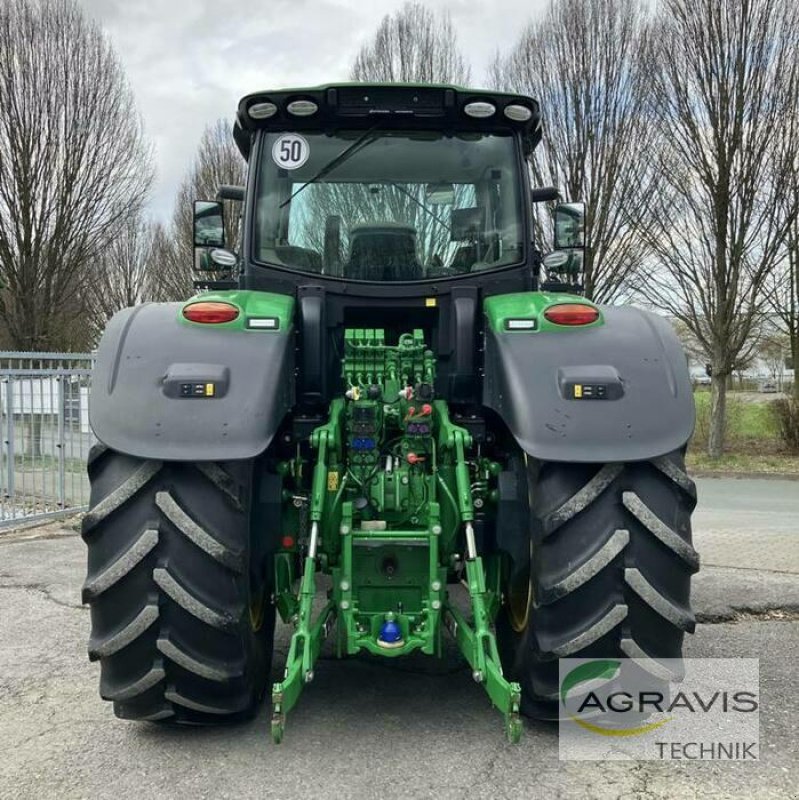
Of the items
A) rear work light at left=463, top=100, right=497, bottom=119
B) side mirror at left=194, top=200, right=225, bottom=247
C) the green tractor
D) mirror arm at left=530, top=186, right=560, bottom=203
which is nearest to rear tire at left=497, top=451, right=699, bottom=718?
the green tractor

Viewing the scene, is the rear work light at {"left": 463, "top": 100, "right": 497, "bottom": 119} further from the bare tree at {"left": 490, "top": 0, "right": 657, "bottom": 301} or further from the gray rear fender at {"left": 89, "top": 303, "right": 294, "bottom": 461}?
the bare tree at {"left": 490, "top": 0, "right": 657, "bottom": 301}

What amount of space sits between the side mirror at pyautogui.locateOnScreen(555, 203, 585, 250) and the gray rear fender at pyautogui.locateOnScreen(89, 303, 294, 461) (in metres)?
1.91

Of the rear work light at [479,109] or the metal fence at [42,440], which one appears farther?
the metal fence at [42,440]

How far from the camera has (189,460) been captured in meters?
2.74

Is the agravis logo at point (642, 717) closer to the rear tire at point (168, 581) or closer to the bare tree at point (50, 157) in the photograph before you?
the rear tire at point (168, 581)

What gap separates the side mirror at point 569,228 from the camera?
4352 mm

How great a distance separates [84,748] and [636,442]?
2340 mm

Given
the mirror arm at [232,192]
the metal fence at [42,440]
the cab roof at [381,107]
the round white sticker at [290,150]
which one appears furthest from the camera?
the metal fence at [42,440]

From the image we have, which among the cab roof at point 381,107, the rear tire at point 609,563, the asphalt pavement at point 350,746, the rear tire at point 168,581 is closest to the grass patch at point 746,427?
the asphalt pavement at point 350,746

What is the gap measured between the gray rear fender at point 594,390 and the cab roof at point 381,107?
117 centimetres

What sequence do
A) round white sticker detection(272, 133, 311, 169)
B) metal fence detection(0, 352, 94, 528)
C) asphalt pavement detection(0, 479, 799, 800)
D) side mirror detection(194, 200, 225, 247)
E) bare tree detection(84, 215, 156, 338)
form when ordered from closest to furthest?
1. asphalt pavement detection(0, 479, 799, 800)
2. round white sticker detection(272, 133, 311, 169)
3. side mirror detection(194, 200, 225, 247)
4. metal fence detection(0, 352, 94, 528)
5. bare tree detection(84, 215, 156, 338)

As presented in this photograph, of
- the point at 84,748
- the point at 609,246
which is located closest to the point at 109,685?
the point at 84,748

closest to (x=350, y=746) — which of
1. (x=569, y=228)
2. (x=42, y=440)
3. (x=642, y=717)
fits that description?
(x=642, y=717)

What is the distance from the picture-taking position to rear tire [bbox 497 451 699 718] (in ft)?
9.07
